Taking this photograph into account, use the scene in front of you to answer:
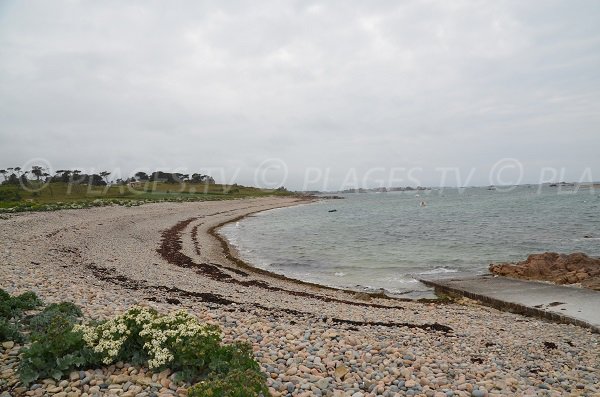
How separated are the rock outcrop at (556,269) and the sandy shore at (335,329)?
20.8 feet

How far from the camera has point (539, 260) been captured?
68.9 ft

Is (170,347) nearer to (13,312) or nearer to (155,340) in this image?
(155,340)

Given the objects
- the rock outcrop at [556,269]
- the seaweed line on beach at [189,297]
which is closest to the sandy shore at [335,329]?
the seaweed line on beach at [189,297]

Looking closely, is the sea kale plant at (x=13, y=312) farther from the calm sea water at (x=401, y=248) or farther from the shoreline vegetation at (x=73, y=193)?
the shoreline vegetation at (x=73, y=193)

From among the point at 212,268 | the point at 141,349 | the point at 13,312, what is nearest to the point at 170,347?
the point at 141,349

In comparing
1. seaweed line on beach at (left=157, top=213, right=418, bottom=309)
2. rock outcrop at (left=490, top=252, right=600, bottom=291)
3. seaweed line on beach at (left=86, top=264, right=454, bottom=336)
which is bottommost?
seaweed line on beach at (left=157, top=213, right=418, bottom=309)

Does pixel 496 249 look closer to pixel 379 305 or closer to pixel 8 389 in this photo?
pixel 379 305

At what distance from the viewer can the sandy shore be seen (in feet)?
22.0

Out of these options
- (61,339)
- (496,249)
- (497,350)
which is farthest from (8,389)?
(496,249)

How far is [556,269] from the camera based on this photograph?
793 inches

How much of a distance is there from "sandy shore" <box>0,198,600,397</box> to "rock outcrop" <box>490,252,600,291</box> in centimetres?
635

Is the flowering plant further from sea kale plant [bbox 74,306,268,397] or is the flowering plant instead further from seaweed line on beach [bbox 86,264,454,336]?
seaweed line on beach [bbox 86,264,454,336]

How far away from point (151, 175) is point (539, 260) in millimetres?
175517

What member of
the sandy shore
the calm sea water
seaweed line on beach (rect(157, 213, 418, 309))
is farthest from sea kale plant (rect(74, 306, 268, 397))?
the calm sea water
